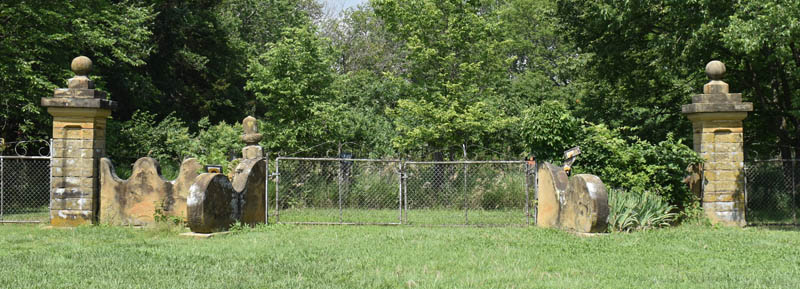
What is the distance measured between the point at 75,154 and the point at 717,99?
11.5 m

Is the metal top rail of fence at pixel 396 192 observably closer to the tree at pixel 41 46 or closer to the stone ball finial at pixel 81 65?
the stone ball finial at pixel 81 65

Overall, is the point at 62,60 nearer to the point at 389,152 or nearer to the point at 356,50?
the point at 389,152

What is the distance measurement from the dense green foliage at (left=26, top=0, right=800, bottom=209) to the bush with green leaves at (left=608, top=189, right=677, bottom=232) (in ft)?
1.15

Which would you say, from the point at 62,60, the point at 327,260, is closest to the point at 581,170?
the point at 327,260

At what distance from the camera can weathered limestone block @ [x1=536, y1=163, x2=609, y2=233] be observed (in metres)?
9.74

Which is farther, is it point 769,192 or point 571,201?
point 769,192

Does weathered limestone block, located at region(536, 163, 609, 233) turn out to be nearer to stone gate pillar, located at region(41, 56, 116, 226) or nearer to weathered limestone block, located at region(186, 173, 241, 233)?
weathered limestone block, located at region(186, 173, 241, 233)

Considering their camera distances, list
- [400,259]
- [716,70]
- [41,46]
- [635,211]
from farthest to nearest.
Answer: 1. [41,46]
2. [716,70]
3. [635,211]
4. [400,259]

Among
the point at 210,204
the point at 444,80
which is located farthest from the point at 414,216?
the point at 444,80

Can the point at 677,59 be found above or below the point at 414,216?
above

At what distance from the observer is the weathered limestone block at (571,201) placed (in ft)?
32.0

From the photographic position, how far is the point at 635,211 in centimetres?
1074

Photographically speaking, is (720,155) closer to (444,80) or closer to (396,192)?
(396,192)

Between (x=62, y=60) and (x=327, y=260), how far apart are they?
15.3 meters
